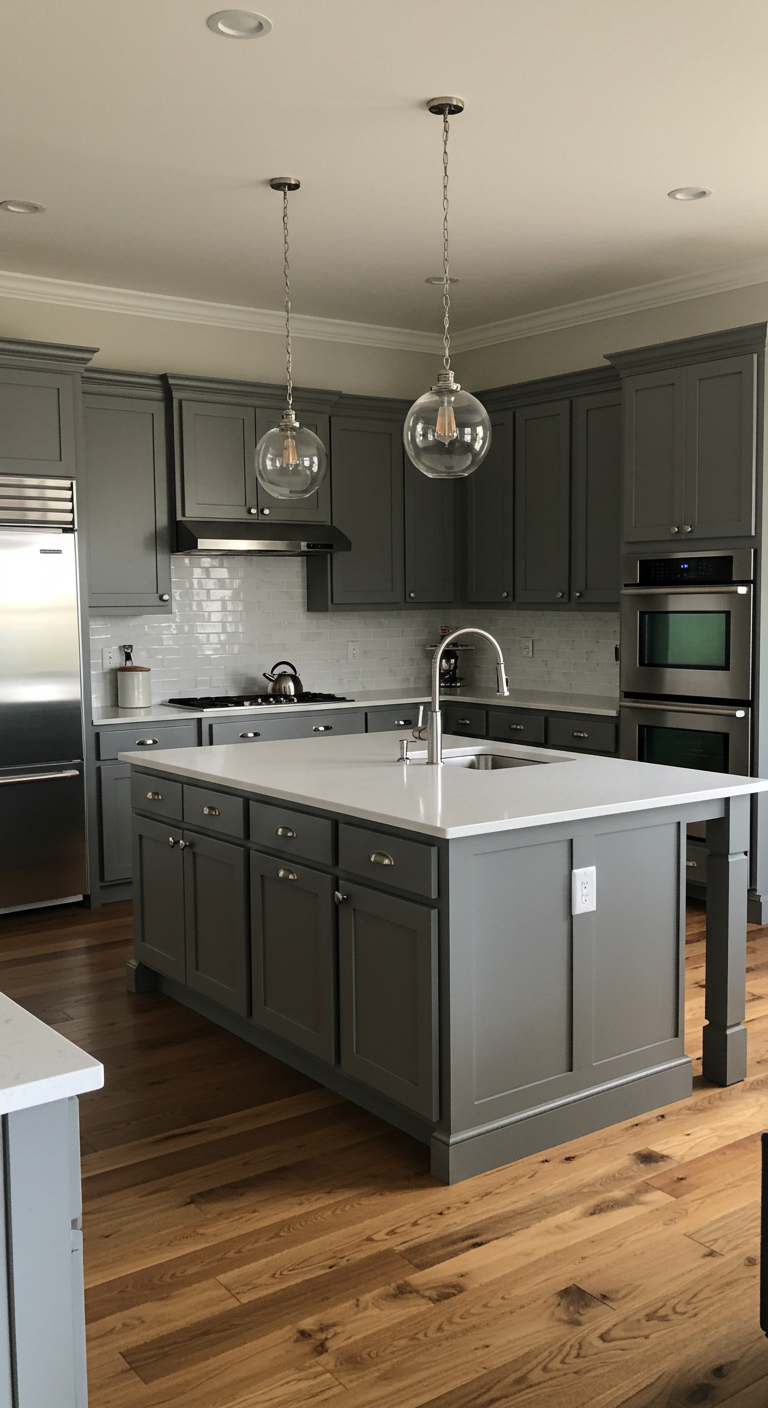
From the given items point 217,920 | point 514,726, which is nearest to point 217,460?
point 514,726

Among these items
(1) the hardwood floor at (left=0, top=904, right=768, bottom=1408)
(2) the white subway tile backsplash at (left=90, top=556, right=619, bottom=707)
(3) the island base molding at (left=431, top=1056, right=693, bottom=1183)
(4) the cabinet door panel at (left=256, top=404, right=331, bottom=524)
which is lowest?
(1) the hardwood floor at (left=0, top=904, right=768, bottom=1408)

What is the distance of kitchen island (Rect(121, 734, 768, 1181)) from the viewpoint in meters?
2.95

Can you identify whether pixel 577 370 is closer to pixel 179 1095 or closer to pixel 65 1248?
pixel 179 1095

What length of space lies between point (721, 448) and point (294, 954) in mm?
3104

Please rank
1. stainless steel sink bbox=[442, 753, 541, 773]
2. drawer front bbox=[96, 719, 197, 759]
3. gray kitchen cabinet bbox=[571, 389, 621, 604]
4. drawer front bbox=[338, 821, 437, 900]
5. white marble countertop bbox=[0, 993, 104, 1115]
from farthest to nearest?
1. gray kitchen cabinet bbox=[571, 389, 621, 604]
2. drawer front bbox=[96, 719, 197, 759]
3. stainless steel sink bbox=[442, 753, 541, 773]
4. drawer front bbox=[338, 821, 437, 900]
5. white marble countertop bbox=[0, 993, 104, 1115]

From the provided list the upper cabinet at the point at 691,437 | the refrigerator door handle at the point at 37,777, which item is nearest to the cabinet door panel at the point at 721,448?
the upper cabinet at the point at 691,437

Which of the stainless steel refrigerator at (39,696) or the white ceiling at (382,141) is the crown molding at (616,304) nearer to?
the white ceiling at (382,141)

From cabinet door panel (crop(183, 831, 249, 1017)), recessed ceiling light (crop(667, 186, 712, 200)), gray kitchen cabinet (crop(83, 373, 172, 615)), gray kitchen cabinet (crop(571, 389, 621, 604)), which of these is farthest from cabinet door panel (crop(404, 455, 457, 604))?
cabinet door panel (crop(183, 831, 249, 1017))

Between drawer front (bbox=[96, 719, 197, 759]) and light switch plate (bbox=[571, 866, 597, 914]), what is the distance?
285 cm

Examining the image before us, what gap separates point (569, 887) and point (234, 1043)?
1425 millimetres

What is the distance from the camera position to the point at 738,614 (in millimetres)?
5223

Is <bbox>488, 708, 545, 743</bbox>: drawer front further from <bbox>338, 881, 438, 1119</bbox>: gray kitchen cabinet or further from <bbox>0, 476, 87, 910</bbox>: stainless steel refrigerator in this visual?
<bbox>338, 881, 438, 1119</bbox>: gray kitchen cabinet

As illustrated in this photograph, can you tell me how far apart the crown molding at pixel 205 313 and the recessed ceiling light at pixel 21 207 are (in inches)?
38.5

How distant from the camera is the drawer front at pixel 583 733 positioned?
582 cm
